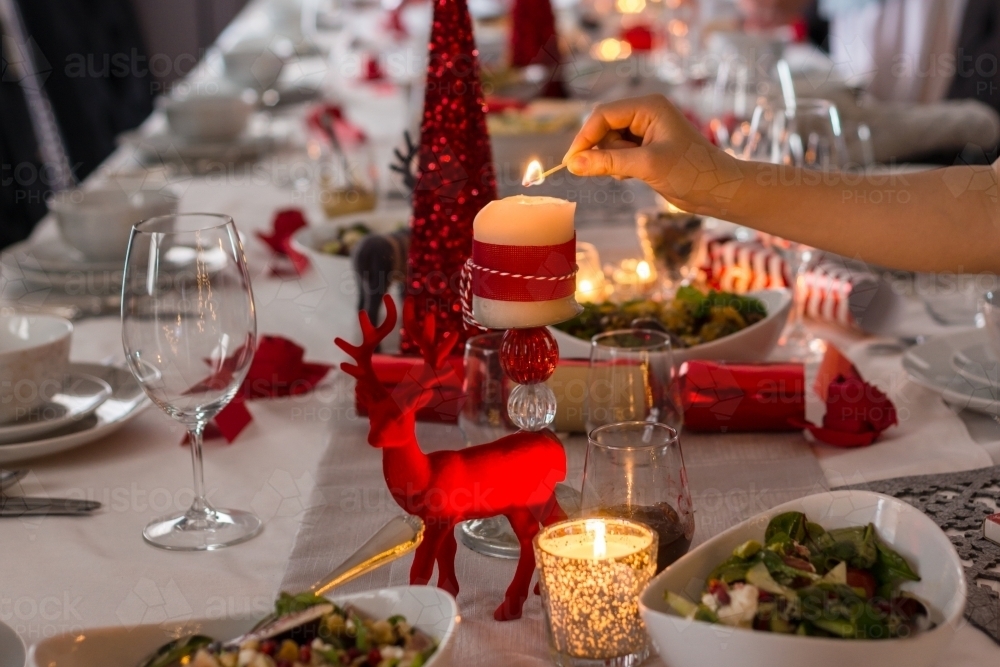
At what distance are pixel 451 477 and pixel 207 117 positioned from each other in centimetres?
141

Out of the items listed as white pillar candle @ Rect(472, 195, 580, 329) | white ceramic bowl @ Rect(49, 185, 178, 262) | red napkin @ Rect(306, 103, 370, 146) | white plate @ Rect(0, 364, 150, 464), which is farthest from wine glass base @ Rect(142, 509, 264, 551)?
red napkin @ Rect(306, 103, 370, 146)

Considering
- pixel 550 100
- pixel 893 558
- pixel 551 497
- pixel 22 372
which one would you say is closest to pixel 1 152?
pixel 550 100

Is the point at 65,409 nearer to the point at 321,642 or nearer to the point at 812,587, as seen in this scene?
the point at 321,642

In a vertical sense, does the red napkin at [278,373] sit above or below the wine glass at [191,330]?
below

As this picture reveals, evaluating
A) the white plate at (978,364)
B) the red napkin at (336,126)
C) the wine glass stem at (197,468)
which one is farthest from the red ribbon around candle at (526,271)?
the red napkin at (336,126)

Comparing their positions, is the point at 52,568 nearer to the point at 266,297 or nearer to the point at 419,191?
the point at 419,191

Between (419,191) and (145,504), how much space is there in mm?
353

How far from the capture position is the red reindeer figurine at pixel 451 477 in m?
0.59

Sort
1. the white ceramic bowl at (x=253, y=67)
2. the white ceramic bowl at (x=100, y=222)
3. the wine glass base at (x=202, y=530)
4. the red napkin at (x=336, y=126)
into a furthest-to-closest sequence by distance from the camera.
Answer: the white ceramic bowl at (x=253, y=67) < the red napkin at (x=336, y=126) < the white ceramic bowl at (x=100, y=222) < the wine glass base at (x=202, y=530)

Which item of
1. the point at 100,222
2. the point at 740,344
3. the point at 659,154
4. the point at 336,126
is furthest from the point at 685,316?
the point at 336,126

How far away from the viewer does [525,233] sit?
0.60 m

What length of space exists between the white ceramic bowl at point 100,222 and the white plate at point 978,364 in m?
0.85

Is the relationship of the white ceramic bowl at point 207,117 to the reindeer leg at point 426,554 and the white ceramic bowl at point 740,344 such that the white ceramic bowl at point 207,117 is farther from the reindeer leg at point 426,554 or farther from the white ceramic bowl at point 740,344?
the reindeer leg at point 426,554

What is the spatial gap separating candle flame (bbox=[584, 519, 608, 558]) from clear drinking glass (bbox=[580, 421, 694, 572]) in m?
0.05
